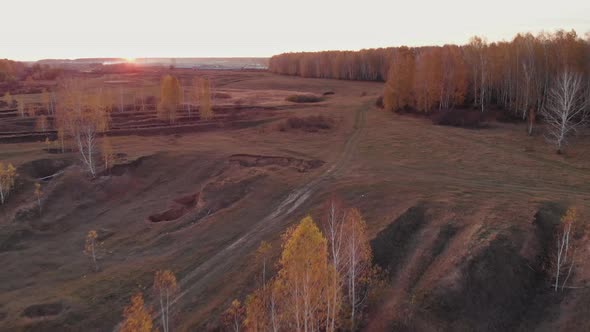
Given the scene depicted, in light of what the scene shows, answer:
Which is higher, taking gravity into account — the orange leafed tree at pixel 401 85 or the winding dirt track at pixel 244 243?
the orange leafed tree at pixel 401 85

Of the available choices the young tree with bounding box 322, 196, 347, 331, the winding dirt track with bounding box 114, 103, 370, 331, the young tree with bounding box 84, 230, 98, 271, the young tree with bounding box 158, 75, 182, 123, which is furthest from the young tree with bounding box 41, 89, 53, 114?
the young tree with bounding box 322, 196, 347, 331

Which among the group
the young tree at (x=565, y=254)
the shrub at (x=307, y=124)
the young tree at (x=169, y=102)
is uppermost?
the young tree at (x=169, y=102)

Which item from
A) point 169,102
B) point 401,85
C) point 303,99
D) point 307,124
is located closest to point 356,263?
point 307,124

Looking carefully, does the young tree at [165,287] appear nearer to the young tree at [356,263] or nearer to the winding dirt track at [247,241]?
the winding dirt track at [247,241]

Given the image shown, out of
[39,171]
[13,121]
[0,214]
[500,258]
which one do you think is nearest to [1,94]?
[13,121]

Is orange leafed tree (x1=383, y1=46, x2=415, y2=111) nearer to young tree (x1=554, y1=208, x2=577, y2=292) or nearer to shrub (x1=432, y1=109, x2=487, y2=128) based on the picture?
shrub (x1=432, y1=109, x2=487, y2=128)

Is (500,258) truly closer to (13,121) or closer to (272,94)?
(13,121)

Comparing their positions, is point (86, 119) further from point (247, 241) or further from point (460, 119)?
point (460, 119)

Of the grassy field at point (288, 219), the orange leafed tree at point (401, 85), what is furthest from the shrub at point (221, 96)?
the grassy field at point (288, 219)
